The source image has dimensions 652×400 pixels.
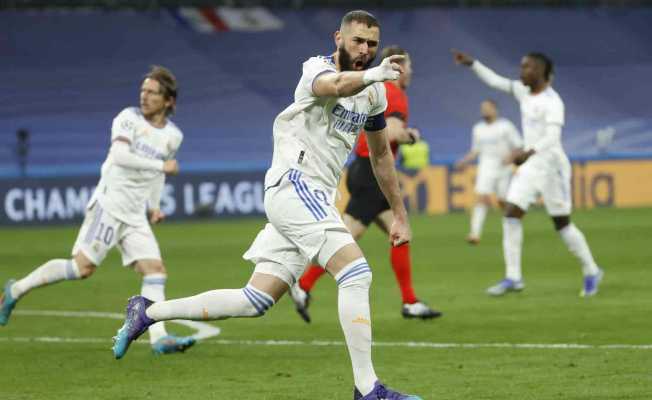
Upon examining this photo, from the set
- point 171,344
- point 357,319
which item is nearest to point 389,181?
point 357,319

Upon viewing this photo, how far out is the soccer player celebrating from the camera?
11805mm

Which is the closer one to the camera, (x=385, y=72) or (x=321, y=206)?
(x=385, y=72)

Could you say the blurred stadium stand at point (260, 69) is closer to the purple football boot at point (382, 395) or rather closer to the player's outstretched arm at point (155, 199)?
the player's outstretched arm at point (155, 199)

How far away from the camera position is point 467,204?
30.3 metres

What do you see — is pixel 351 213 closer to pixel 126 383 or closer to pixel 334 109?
pixel 126 383

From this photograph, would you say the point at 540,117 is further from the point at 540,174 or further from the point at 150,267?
the point at 150,267

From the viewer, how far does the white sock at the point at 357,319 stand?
23.8ft

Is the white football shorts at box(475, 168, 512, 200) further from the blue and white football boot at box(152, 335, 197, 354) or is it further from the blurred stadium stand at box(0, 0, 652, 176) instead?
the blue and white football boot at box(152, 335, 197, 354)

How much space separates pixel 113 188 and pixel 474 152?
1390 centimetres

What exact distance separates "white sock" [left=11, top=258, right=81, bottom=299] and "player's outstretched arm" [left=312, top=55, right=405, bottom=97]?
4014mm

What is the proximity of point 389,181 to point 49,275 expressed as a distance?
3748 mm

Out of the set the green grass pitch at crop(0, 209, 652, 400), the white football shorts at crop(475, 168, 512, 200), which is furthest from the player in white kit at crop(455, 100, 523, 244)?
the green grass pitch at crop(0, 209, 652, 400)

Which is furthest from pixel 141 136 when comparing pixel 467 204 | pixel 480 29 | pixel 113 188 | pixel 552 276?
pixel 480 29

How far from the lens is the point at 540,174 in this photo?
14312 mm
